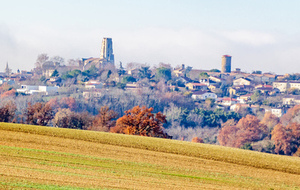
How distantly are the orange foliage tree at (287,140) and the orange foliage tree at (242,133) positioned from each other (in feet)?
20.5

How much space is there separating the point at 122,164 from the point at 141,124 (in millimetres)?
25897

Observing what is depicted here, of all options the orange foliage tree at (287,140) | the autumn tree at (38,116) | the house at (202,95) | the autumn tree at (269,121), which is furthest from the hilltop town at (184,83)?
the autumn tree at (38,116)

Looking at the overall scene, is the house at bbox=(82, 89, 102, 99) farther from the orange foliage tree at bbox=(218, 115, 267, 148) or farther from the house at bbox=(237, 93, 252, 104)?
the house at bbox=(237, 93, 252, 104)

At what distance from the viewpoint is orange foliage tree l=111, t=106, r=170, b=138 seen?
1938 inches

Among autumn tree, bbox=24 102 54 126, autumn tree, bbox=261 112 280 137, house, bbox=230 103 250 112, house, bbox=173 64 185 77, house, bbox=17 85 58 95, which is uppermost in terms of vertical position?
house, bbox=173 64 185 77

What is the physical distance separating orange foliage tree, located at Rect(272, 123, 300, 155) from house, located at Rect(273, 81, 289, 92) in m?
82.1

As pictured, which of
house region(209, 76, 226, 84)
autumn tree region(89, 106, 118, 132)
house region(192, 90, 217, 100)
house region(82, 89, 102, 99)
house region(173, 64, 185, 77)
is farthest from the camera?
house region(173, 64, 185, 77)

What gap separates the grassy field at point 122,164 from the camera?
20.3m

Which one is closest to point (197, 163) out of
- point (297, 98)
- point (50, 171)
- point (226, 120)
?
point (50, 171)

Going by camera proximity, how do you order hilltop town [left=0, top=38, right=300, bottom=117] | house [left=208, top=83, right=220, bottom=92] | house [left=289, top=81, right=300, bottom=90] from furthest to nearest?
house [left=289, top=81, right=300, bottom=90] → house [left=208, top=83, right=220, bottom=92] → hilltop town [left=0, top=38, right=300, bottom=117]

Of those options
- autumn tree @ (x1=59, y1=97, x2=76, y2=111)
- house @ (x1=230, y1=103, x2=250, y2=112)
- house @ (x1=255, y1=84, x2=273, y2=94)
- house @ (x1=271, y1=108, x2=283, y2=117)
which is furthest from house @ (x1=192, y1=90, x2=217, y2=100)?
autumn tree @ (x1=59, y1=97, x2=76, y2=111)

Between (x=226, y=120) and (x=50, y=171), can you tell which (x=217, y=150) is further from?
(x=226, y=120)

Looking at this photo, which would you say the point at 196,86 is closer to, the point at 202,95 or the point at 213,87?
the point at 213,87

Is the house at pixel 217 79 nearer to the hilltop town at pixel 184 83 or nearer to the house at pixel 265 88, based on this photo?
the hilltop town at pixel 184 83
